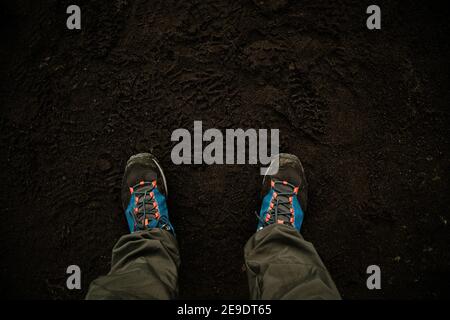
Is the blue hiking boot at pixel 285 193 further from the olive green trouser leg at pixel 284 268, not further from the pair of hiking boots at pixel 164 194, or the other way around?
the olive green trouser leg at pixel 284 268

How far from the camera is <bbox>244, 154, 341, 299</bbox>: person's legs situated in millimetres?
1021

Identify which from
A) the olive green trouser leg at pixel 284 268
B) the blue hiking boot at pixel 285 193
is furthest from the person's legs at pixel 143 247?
the blue hiking boot at pixel 285 193

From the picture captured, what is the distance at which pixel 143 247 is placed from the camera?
1.21 m

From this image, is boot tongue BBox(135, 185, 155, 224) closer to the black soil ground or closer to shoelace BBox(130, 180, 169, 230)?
shoelace BBox(130, 180, 169, 230)

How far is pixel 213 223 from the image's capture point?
147 centimetres

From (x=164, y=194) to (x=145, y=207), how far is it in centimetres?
11

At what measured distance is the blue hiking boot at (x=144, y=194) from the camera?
144 centimetres

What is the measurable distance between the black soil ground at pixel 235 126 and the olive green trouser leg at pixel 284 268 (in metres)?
0.25

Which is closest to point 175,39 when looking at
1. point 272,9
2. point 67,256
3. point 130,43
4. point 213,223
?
point 130,43

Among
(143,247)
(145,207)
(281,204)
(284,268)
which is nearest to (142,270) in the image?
(143,247)

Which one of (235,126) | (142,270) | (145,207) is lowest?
(142,270)

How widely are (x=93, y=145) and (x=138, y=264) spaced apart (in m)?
0.69

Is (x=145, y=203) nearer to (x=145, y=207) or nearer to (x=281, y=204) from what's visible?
(x=145, y=207)

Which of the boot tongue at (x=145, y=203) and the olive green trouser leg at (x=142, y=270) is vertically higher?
the boot tongue at (x=145, y=203)
